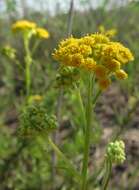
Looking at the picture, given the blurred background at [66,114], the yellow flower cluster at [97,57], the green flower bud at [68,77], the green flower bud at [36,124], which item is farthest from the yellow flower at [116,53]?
the blurred background at [66,114]

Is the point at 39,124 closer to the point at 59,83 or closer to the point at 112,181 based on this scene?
the point at 59,83

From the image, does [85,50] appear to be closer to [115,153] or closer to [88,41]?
[88,41]

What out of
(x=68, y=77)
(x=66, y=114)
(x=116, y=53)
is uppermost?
(x=116, y=53)

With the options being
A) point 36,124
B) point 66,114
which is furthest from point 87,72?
point 66,114

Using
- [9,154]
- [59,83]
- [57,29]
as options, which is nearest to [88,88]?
[59,83]

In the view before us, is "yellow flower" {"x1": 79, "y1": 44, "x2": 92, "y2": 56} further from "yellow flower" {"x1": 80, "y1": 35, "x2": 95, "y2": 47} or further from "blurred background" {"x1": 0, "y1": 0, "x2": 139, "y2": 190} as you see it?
"blurred background" {"x1": 0, "y1": 0, "x2": 139, "y2": 190}

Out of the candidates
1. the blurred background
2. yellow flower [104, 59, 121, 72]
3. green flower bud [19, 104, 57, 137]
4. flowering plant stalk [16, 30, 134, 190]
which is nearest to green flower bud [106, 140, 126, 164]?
flowering plant stalk [16, 30, 134, 190]
